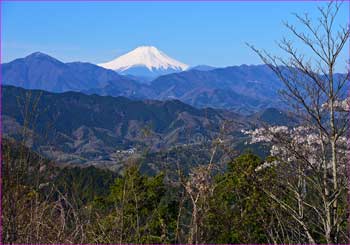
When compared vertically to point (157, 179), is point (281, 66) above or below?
above

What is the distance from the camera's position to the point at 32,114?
3990 mm

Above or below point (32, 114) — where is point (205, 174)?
below

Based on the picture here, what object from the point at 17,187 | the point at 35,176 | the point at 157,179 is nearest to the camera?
the point at 17,187

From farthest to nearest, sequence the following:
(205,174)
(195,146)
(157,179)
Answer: (157,179), (195,146), (205,174)

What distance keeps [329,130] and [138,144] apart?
2.32 meters

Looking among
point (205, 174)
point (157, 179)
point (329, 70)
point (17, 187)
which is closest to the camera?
point (17, 187)

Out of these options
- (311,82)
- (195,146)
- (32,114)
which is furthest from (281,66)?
(32,114)

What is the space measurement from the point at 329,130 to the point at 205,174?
212 cm

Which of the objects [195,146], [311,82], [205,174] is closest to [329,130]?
[311,82]

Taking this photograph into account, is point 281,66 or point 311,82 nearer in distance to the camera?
point 311,82

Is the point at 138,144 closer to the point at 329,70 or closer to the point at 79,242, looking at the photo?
the point at 79,242

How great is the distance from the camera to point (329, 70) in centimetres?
509

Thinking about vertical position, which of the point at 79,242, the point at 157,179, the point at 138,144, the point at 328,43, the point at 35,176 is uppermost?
the point at 328,43

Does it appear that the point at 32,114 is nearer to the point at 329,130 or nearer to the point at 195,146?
the point at 195,146
